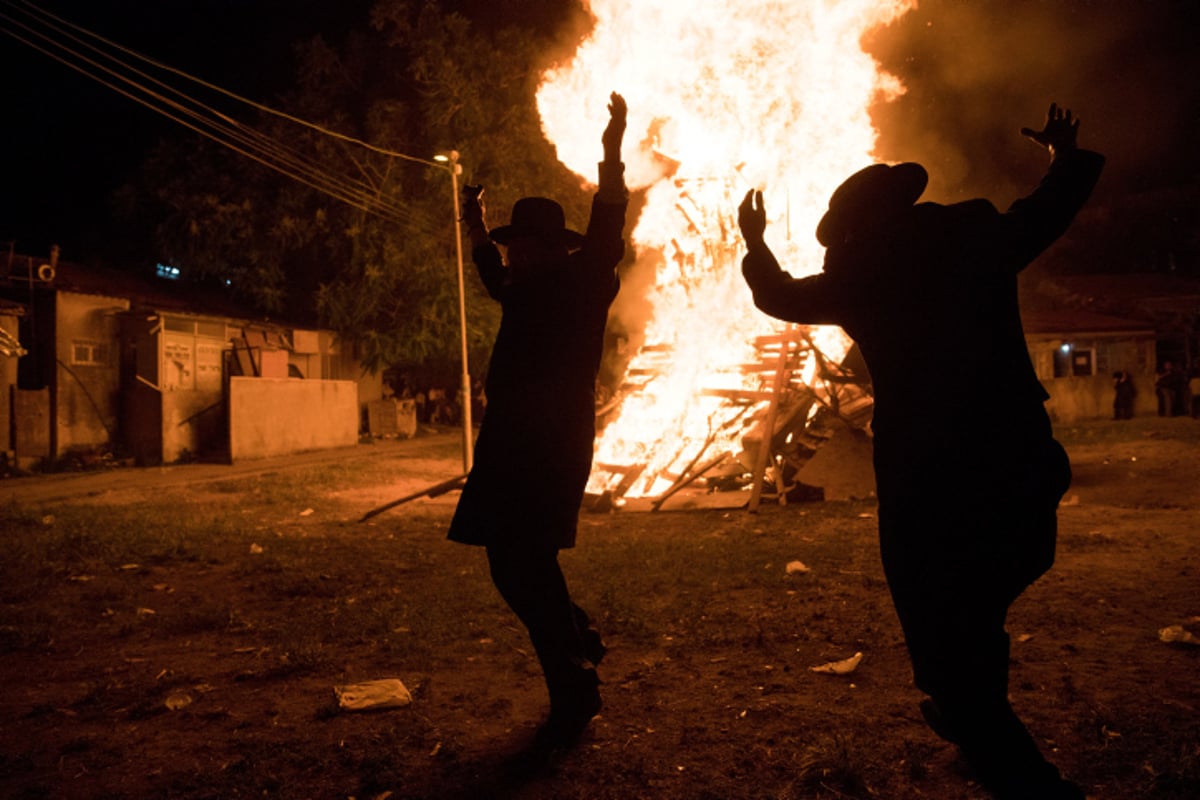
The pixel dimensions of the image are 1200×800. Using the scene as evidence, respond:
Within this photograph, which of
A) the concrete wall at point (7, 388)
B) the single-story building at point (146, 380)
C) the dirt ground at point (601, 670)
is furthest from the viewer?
the single-story building at point (146, 380)

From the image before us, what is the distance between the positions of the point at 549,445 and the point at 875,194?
158 cm

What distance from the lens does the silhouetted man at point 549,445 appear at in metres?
3.29

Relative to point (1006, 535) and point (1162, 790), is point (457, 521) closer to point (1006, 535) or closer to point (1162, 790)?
point (1006, 535)

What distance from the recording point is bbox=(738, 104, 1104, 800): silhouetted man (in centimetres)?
230

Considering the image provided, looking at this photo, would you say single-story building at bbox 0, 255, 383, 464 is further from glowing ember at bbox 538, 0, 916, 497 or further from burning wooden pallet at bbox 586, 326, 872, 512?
burning wooden pallet at bbox 586, 326, 872, 512

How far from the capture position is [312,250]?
79.7 feet

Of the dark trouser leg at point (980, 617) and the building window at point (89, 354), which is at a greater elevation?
the building window at point (89, 354)

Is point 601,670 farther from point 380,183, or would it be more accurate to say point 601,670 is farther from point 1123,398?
point 1123,398

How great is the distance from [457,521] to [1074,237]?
5122cm

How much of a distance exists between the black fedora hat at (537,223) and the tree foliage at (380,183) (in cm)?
2070

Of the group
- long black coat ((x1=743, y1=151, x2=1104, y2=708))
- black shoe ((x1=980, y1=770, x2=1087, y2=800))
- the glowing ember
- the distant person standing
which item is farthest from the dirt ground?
the distant person standing

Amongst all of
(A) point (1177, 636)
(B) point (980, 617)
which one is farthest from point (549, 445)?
(A) point (1177, 636)

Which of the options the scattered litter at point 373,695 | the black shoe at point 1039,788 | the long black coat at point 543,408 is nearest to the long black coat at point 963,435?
the black shoe at point 1039,788

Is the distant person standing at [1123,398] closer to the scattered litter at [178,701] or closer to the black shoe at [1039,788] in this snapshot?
the black shoe at [1039,788]
